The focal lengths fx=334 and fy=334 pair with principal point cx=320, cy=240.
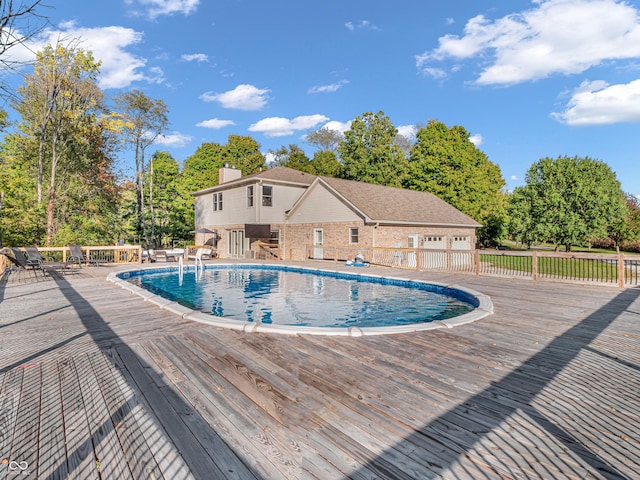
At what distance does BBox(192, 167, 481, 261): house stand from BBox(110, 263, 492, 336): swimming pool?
461 cm

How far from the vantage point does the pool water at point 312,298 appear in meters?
8.40

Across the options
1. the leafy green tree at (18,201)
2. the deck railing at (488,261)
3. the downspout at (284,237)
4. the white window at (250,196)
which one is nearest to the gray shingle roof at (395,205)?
the deck railing at (488,261)

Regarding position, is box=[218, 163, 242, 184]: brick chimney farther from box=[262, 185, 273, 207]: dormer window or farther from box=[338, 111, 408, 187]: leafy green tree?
box=[338, 111, 408, 187]: leafy green tree

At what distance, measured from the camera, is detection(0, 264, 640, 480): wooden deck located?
218 centimetres

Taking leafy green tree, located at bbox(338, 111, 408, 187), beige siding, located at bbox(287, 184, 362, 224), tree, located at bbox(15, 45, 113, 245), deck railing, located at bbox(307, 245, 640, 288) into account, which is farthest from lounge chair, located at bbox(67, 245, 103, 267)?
leafy green tree, located at bbox(338, 111, 408, 187)

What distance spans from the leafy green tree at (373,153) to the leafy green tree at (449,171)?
6.88 ft

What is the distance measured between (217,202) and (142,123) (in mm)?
11939

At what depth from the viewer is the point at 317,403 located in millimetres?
2986

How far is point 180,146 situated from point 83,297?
1574 inches

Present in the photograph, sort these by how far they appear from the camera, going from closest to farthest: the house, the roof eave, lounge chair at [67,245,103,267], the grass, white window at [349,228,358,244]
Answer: the grass → lounge chair at [67,245,103,267] → the roof eave → white window at [349,228,358,244] → the house

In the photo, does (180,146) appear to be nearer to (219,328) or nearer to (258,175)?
(258,175)

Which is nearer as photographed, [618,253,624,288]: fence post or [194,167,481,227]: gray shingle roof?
[618,253,624,288]: fence post

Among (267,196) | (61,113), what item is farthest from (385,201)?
(61,113)

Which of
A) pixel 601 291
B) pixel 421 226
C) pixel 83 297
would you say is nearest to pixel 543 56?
pixel 421 226
